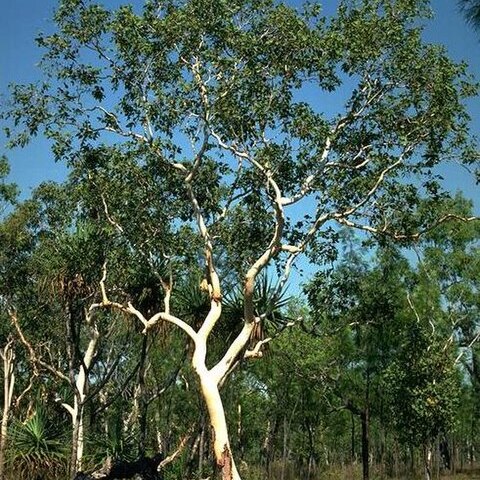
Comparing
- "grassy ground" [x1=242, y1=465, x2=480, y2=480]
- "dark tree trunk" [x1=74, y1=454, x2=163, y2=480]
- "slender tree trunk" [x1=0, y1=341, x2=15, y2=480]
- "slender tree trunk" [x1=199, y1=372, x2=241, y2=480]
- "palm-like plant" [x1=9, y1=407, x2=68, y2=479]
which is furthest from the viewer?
"grassy ground" [x1=242, y1=465, x2=480, y2=480]

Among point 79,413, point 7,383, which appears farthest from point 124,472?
point 7,383

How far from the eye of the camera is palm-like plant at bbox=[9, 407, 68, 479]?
62.2ft

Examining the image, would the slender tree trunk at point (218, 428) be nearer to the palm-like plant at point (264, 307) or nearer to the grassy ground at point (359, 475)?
the palm-like plant at point (264, 307)

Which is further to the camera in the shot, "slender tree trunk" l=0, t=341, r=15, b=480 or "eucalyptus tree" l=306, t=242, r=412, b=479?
"slender tree trunk" l=0, t=341, r=15, b=480

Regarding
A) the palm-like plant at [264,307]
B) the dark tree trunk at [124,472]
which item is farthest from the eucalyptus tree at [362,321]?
the dark tree trunk at [124,472]

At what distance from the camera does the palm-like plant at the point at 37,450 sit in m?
19.0

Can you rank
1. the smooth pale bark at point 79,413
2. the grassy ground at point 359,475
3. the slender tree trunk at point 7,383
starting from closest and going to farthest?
1. the smooth pale bark at point 79,413
2. the slender tree trunk at point 7,383
3. the grassy ground at point 359,475

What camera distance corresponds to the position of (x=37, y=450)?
1927 centimetres

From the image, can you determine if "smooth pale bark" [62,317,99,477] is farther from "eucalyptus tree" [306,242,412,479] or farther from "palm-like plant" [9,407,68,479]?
"eucalyptus tree" [306,242,412,479]

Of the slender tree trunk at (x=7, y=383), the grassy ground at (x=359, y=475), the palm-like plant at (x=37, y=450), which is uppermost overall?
the slender tree trunk at (x=7, y=383)

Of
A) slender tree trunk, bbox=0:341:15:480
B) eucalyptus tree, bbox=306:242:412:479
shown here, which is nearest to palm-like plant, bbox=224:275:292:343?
eucalyptus tree, bbox=306:242:412:479

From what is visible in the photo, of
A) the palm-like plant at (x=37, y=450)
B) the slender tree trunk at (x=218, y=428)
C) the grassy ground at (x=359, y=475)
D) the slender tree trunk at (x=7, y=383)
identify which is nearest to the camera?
the slender tree trunk at (x=218, y=428)

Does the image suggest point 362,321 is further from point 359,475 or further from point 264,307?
point 359,475

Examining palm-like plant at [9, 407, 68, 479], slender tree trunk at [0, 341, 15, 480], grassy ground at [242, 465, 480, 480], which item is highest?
slender tree trunk at [0, 341, 15, 480]
